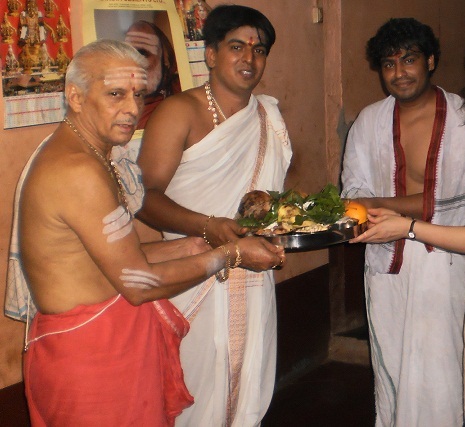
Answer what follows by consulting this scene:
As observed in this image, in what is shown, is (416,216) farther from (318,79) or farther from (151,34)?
(318,79)

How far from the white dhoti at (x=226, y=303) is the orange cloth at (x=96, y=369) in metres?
0.78

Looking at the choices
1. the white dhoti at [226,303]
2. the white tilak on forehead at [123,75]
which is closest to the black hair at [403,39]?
the white dhoti at [226,303]

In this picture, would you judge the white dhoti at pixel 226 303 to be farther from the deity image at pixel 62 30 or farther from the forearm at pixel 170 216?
the deity image at pixel 62 30

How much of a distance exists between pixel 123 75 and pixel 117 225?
0.49 meters

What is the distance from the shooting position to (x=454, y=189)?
141 inches

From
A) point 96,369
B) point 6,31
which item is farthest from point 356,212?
point 6,31

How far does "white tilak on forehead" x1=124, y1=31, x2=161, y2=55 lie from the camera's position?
3.40 metres

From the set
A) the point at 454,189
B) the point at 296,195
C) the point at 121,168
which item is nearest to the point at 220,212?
the point at 296,195

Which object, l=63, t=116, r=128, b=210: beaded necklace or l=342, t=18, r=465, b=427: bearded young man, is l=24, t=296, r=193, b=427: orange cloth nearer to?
l=63, t=116, r=128, b=210: beaded necklace

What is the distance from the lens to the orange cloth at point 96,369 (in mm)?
2281

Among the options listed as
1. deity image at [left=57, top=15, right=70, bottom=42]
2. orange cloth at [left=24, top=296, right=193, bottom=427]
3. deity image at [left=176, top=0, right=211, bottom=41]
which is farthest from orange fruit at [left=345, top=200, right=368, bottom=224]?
deity image at [left=57, top=15, right=70, bottom=42]

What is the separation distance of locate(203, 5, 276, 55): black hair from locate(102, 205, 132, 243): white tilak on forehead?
1.30 meters

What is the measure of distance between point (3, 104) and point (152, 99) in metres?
0.83

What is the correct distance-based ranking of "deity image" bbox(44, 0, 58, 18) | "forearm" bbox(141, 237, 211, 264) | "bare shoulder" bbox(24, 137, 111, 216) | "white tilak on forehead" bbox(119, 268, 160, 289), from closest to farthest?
"bare shoulder" bbox(24, 137, 111, 216), "white tilak on forehead" bbox(119, 268, 160, 289), "forearm" bbox(141, 237, 211, 264), "deity image" bbox(44, 0, 58, 18)
